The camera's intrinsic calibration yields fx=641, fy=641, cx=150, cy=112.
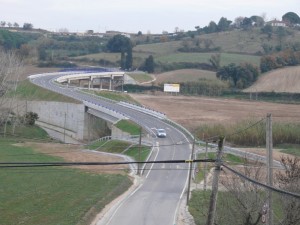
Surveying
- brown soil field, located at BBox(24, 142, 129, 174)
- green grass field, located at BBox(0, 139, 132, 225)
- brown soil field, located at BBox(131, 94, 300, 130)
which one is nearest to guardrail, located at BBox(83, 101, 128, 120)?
brown soil field, located at BBox(131, 94, 300, 130)

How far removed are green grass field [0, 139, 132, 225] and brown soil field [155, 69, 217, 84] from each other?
10121cm

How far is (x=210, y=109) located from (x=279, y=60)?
57438 mm

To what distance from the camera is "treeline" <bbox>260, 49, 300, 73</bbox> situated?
5999 inches

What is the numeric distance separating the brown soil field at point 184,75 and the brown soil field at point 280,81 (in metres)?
13.1

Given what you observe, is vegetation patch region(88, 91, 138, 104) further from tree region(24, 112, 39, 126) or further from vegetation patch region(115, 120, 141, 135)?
vegetation patch region(115, 120, 141, 135)

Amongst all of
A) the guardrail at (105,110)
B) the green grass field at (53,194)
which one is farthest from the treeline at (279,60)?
the green grass field at (53,194)

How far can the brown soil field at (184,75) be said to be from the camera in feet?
501

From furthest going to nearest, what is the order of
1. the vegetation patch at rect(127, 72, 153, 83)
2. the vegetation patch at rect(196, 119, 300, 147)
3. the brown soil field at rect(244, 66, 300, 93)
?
the vegetation patch at rect(127, 72, 153, 83) < the brown soil field at rect(244, 66, 300, 93) < the vegetation patch at rect(196, 119, 300, 147)

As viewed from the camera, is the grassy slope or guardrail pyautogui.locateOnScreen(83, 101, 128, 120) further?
guardrail pyautogui.locateOnScreen(83, 101, 128, 120)

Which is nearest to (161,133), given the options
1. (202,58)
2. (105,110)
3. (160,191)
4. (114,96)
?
(105,110)

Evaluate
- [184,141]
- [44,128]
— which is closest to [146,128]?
[184,141]

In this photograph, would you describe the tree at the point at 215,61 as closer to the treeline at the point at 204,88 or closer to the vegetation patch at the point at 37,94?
the treeline at the point at 204,88

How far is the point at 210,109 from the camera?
10369cm

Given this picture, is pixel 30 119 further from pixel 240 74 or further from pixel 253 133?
pixel 240 74
